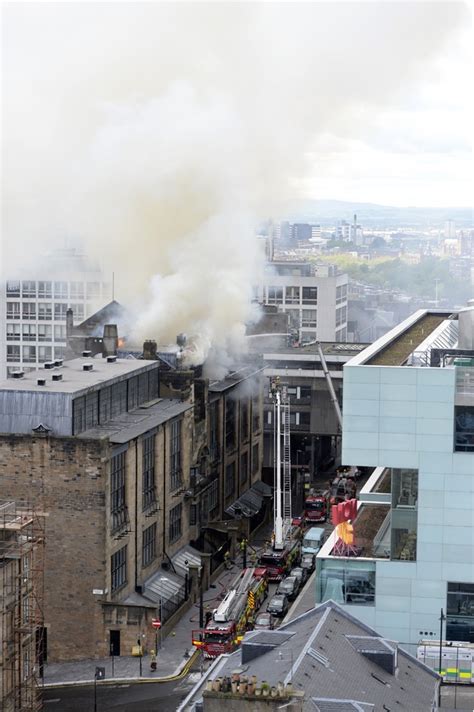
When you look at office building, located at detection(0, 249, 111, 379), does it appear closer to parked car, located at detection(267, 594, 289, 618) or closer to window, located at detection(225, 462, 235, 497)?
window, located at detection(225, 462, 235, 497)

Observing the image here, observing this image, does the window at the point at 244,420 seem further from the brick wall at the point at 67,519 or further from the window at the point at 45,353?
the window at the point at 45,353

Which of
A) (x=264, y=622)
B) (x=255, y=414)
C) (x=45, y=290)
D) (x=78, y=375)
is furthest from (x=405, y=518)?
(x=45, y=290)

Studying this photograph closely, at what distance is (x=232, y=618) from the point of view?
70.1m

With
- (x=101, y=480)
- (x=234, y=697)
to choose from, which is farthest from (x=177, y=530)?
(x=234, y=697)

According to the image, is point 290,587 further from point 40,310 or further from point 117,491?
point 40,310

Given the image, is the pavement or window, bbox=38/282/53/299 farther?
window, bbox=38/282/53/299

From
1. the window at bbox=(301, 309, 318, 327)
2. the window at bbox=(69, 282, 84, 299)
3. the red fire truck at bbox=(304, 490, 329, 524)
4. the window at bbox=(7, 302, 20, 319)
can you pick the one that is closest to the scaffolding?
the red fire truck at bbox=(304, 490, 329, 524)

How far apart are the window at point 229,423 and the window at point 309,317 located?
5850cm

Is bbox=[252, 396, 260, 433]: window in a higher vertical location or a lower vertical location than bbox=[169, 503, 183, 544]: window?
higher

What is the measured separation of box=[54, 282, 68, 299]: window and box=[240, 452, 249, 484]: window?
46.9 m

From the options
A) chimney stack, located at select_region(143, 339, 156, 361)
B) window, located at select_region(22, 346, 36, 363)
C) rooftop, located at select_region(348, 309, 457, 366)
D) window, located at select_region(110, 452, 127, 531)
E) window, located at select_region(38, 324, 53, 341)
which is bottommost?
window, located at select_region(110, 452, 127, 531)

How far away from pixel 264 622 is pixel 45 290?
7868 cm

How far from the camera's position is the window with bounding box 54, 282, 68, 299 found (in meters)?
143

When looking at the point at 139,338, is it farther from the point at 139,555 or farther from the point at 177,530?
the point at 139,555
